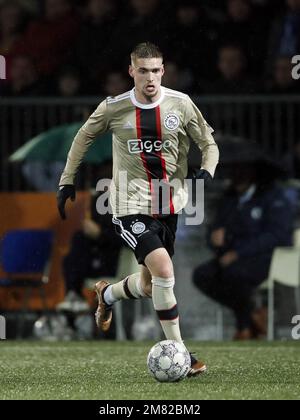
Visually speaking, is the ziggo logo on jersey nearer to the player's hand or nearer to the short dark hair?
the short dark hair

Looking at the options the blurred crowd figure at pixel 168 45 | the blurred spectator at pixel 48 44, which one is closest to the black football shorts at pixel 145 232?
the blurred crowd figure at pixel 168 45

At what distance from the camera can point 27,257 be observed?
13375 mm

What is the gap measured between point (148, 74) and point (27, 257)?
15.7 feet

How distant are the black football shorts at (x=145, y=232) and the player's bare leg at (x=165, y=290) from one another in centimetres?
7

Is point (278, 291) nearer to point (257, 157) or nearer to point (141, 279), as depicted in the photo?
point (257, 157)

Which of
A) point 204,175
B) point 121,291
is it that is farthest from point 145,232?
point 121,291

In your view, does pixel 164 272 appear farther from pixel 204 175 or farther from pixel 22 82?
pixel 22 82

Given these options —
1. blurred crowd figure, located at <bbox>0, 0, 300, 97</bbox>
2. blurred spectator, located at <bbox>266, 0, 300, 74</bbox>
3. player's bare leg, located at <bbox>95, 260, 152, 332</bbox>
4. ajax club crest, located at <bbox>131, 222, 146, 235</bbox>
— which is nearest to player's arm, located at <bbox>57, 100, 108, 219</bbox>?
ajax club crest, located at <bbox>131, 222, 146, 235</bbox>

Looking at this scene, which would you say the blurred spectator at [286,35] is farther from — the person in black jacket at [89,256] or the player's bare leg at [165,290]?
the player's bare leg at [165,290]

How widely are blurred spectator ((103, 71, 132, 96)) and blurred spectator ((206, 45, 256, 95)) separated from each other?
0.90 metres

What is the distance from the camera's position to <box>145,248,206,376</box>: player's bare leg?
8.63m

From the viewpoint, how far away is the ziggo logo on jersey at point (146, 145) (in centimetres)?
912
